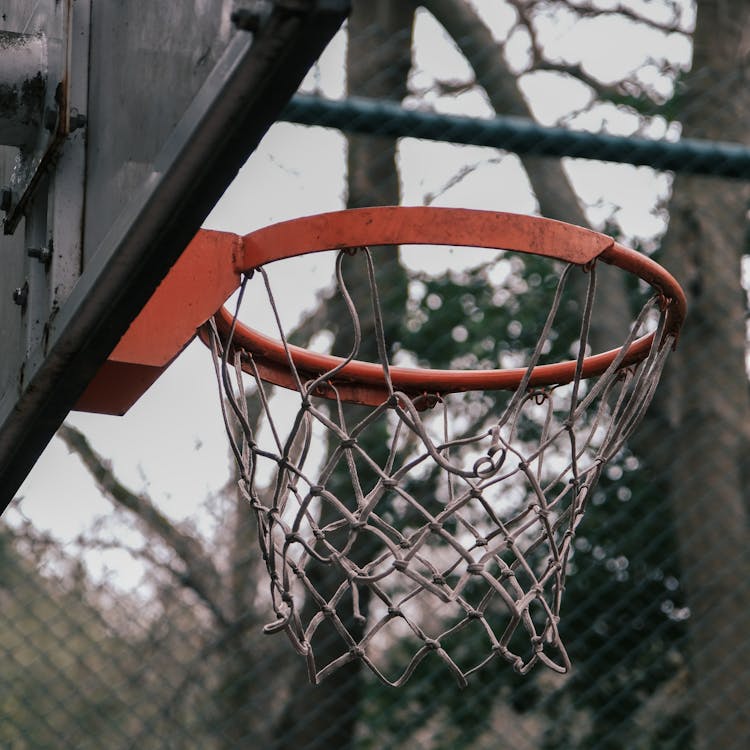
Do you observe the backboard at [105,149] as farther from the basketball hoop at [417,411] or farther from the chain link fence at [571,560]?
the chain link fence at [571,560]

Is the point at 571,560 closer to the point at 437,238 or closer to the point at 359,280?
the point at 359,280

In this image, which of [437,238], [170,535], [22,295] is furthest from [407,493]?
[170,535]

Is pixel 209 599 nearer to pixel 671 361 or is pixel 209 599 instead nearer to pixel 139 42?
pixel 671 361

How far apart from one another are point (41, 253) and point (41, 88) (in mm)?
150

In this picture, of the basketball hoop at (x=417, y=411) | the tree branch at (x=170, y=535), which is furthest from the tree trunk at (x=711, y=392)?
the basketball hoop at (x=417, y=411)

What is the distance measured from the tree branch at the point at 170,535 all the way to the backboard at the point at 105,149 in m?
2.21

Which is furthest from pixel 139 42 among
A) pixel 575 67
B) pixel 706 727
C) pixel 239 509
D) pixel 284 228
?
pixel 575 67

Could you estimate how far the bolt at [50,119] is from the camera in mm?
1064

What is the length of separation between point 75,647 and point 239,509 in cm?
57

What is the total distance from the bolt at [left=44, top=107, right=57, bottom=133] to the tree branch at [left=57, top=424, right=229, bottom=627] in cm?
238

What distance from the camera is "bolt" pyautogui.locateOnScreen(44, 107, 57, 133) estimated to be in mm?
1064

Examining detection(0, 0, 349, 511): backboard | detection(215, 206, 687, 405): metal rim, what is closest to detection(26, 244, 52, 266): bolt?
detection(0, 0, 349, 511): backboard

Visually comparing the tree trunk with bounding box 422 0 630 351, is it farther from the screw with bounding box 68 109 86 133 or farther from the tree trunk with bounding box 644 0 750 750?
the screw with bounding box 68 109 86 133

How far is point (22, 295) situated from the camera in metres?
1.12
